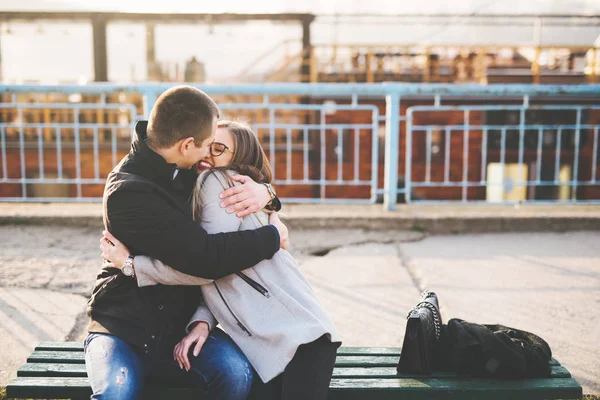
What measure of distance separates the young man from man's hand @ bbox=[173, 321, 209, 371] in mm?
20

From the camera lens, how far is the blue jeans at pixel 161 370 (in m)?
1.43

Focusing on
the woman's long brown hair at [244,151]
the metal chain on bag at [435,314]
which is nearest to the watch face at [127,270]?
the woman's long brown hair at [244,151]

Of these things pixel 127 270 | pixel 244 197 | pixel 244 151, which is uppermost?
pixel 244 151

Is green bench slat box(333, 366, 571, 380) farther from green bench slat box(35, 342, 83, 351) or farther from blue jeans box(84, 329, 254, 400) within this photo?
green bench slat box(35, 342, 83, 351)

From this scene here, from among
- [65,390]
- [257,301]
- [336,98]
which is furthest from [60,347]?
[336,98]

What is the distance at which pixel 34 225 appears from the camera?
14.4 ft

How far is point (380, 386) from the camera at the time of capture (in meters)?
1.55

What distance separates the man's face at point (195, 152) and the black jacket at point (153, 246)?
0.05 meters

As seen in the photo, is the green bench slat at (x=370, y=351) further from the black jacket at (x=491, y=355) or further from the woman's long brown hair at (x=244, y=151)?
the woman's long brown hair at (x=244, y=151)

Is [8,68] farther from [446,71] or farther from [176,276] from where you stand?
[176,276]

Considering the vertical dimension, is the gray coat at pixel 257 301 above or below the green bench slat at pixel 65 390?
above

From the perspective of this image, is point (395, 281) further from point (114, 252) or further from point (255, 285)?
point (114, 252)

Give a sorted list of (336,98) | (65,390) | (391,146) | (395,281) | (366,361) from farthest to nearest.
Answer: (336,98) → (391,146) → (395,281) → (366,361) → (65,390)

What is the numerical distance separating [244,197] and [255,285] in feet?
0.92
